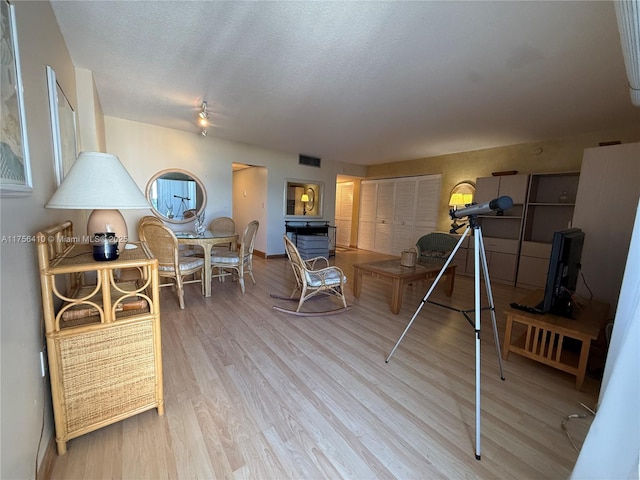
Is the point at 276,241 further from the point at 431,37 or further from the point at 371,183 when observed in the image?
the point at 431,37

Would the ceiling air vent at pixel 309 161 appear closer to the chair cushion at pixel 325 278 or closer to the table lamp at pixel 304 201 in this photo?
the table lamp at pixel 304 201

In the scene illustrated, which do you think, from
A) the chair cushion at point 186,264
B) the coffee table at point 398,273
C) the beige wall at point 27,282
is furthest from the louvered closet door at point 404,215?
the beige wall at point 27,282

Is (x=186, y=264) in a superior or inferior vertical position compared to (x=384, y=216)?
inferior

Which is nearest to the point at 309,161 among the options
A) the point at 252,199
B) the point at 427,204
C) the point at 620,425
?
the point at 252,199

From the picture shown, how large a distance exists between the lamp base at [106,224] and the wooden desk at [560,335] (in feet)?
9.52

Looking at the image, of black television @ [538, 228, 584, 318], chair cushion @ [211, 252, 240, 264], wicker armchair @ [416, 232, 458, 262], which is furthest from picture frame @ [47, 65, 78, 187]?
wicker armchair @ [416, 232, 458, 262]

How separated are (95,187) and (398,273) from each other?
265cm

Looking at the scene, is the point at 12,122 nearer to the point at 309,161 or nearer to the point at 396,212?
the point at 309,161

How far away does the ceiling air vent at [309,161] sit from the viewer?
5.98m

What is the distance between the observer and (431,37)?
5.83ft

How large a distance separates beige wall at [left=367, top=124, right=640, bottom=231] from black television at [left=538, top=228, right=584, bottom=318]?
9.51 feet

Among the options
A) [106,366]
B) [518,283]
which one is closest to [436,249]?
[518,283]

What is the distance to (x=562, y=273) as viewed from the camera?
186cm

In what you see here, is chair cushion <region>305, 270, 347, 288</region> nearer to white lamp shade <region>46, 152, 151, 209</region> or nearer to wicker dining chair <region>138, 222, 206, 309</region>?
wicker dining chair <region>138, 222, 206, 309</region>
